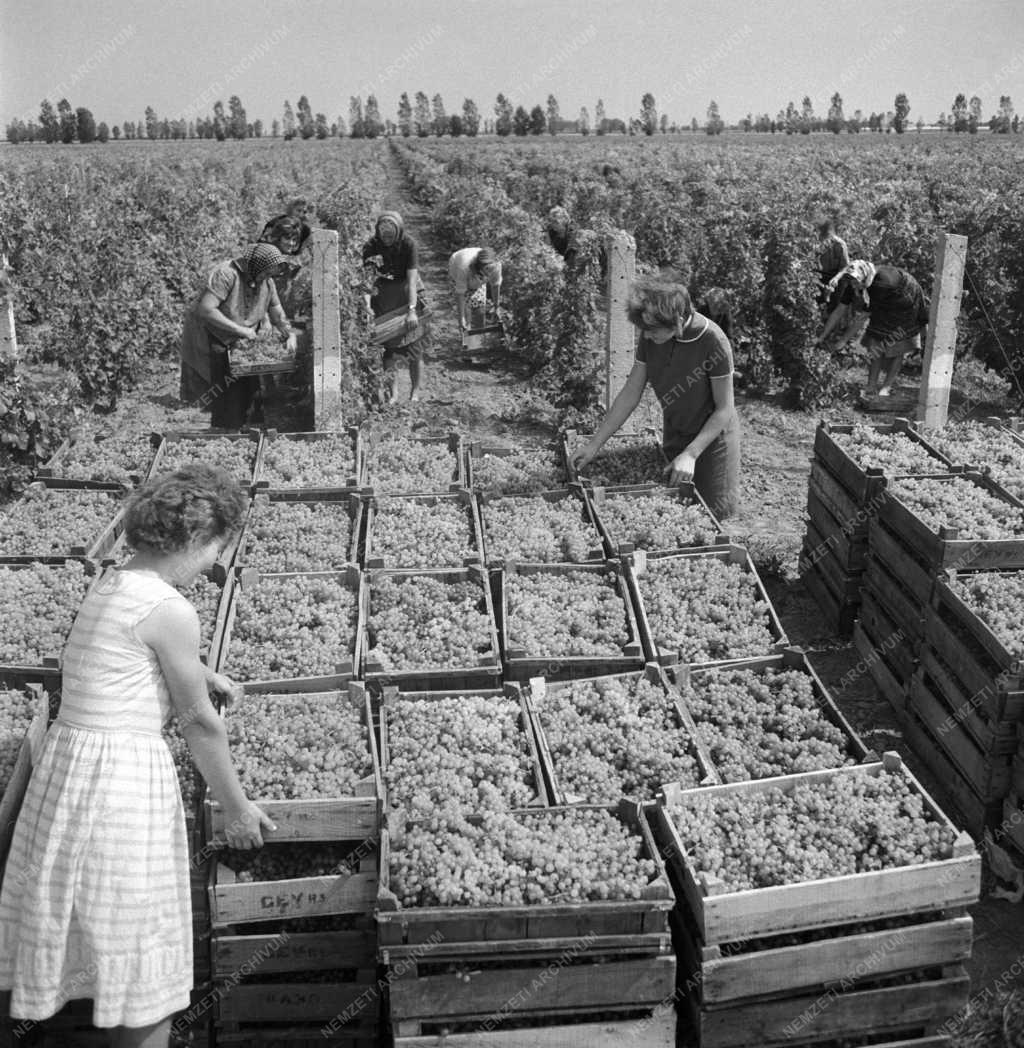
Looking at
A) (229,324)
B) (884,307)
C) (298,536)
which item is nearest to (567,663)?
(298,536)

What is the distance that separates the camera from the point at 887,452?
688 centimetres

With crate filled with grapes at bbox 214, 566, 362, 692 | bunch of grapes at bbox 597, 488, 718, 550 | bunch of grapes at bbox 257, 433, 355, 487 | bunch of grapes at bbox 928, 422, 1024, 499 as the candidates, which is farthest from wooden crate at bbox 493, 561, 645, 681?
bunch of grapes at bbox 928, 422, 1024, 499

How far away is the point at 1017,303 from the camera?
1258 centimetres

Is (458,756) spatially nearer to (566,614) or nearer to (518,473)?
(566,614)

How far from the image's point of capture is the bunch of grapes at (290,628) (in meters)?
4.82

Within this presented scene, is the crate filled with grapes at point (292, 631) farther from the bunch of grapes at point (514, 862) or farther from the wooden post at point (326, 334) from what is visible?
the wooden post at point (326, 334)

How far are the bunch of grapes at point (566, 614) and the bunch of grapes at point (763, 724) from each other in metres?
0.54

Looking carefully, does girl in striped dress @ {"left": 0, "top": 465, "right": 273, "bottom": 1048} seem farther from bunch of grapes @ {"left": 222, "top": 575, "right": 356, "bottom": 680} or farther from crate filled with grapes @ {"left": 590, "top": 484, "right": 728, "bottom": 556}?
crate filled with grapes @ {"left": 590, "top": 484, "right": 728, "bottom": 556}

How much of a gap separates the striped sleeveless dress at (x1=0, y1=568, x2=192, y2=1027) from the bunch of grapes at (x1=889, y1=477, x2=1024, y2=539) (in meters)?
4.11

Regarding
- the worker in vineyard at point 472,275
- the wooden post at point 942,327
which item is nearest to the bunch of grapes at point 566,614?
the wooden post at point 942,327

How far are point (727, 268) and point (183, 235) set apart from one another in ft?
36.8

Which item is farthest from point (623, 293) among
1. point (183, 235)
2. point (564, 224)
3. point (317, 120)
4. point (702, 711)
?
point (317, 120)

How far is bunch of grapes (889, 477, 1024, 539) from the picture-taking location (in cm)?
566

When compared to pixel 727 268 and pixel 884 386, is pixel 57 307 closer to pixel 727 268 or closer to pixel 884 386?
pixel 727 268
